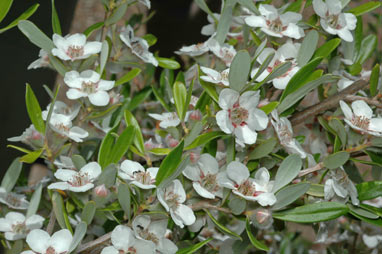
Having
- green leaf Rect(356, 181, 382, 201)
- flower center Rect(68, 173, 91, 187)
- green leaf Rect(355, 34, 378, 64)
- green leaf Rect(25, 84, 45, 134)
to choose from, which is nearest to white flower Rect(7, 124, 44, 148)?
green leaf Rect(25, 84, 45, 134)

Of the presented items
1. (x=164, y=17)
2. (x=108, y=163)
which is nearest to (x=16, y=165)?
(x=108, y=163)

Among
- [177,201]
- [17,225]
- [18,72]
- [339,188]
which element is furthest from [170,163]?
[18,72]

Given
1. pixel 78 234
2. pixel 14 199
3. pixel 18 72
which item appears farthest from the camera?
pixel 18 72

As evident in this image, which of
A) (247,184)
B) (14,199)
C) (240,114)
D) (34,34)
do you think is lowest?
(14,199)

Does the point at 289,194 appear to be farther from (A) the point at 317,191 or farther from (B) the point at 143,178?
(B) the point at 143,178

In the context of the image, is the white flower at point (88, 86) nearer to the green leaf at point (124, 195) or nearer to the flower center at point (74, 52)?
the flower center at point (74, 52)

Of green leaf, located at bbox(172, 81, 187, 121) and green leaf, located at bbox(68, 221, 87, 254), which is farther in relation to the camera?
green leaf, located at bbox(172, 81, 187, 121)

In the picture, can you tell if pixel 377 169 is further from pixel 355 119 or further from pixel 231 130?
pixel 231 130

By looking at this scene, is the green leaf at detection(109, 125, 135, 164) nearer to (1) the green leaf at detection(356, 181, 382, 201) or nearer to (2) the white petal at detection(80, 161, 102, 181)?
(2) the white petal at detection(80, 161, 102, 181)
